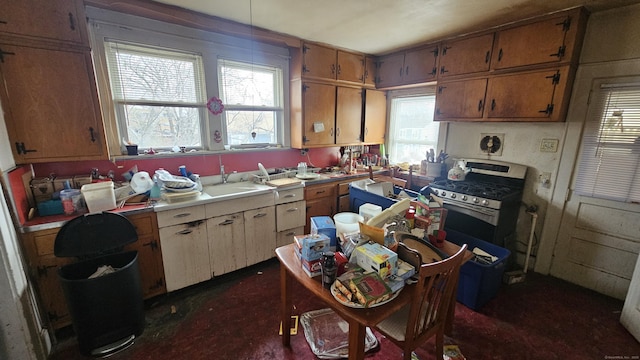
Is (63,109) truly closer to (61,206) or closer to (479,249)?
(61,206)

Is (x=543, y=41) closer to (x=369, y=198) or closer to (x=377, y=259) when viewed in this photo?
(x=369, y=198)

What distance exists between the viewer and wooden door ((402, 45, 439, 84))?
2.97 m

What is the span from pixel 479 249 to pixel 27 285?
3.43 m

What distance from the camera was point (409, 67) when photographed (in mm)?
3207

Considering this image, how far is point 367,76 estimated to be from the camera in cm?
353

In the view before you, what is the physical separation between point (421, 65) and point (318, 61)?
1.26m

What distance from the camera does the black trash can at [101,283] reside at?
5.34 feet

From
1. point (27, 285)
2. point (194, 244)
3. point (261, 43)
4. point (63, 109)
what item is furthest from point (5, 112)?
point (261, 43)

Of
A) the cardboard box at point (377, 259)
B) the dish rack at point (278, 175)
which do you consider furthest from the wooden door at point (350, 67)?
the cardboard box at point (377, 259)

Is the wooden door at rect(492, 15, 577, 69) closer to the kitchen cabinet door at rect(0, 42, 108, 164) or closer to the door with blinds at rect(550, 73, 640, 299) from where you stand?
the door with blinds at rect(550, 73, 640, 299)

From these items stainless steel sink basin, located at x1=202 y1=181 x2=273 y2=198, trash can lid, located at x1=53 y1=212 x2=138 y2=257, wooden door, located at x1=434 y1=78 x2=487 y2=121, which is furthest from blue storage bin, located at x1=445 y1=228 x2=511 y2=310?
trash can lid, located at x1=53 y1=212 x2=138 y2=257

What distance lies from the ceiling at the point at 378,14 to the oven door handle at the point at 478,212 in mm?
1749

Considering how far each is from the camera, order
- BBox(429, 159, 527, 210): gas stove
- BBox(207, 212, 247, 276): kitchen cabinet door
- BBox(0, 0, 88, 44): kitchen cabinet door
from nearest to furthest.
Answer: BBox(0, 0, 88, 44): kitchen cabinet door < BBox(207, 212, 247, 276): kitchen cabinet door < BBox(429, 159, 527, 210): gas stove

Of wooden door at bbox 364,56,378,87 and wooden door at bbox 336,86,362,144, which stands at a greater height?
wooden door at bbox 364,56,378,87
